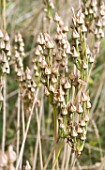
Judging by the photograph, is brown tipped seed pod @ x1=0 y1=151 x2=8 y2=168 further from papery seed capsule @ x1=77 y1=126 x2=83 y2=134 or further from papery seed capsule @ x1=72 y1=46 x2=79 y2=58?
papery seed capsule @ x1=72 y1=46 x2=79 y2=58

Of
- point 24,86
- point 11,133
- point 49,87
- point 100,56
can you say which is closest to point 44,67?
point 49,87

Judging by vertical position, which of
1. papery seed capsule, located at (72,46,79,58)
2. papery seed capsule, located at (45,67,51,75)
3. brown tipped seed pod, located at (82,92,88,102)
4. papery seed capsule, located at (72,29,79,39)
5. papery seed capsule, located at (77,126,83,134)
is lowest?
papery seed capsule, located at (77,126,83,134)

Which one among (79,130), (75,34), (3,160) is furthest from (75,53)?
(3,160)

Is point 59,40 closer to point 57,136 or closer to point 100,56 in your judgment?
point 57,136

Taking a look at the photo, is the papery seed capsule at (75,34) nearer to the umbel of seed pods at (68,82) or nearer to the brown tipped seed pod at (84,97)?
the umbel of seed pods at (68,82)

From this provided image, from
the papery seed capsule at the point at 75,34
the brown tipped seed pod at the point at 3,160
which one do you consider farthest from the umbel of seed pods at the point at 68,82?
the brown tipped seed pod at the point at 3,160

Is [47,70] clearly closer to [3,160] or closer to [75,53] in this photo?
[75,53]

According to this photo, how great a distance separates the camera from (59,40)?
0.87 meters

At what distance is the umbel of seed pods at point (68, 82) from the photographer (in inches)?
29.8

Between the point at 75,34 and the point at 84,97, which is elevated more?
the point at 75,34

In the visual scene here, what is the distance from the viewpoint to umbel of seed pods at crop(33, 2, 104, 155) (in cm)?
76

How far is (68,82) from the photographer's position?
0.79 meters

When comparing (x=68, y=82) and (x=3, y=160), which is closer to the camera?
(x=3, y=160)

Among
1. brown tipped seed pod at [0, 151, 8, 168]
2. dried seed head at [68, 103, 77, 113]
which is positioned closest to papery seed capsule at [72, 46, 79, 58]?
dried seed head at [68, 103, 77, 113]
